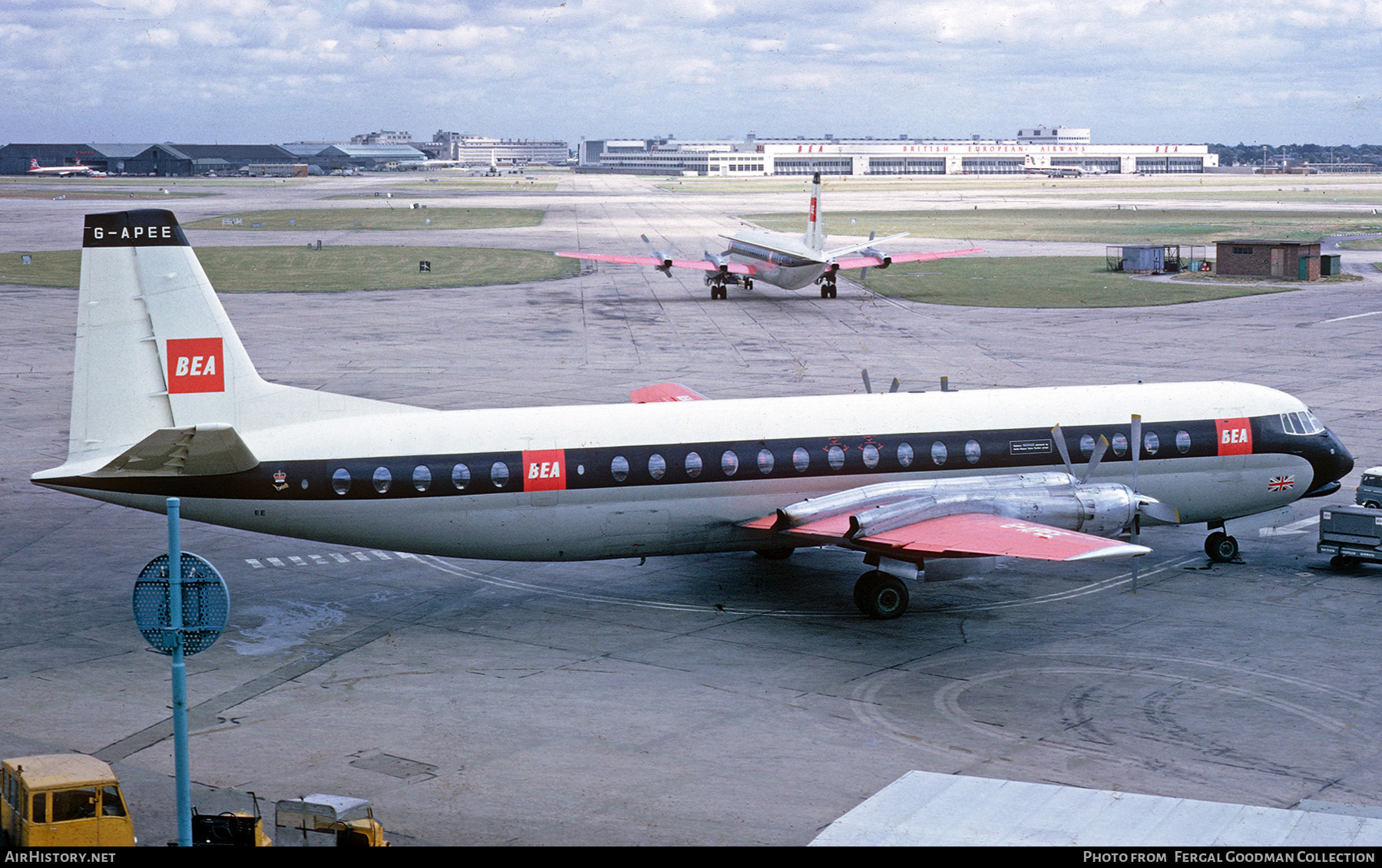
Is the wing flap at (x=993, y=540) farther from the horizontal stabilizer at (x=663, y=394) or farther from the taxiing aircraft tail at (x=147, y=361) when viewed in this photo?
the taxiing aircraft tail at (x=147, y=361)

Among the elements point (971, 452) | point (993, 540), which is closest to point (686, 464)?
point (971, 452)

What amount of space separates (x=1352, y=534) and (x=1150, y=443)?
4.72 metres

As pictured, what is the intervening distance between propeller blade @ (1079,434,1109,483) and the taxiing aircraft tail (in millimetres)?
15415

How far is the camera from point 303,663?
21.2 meters

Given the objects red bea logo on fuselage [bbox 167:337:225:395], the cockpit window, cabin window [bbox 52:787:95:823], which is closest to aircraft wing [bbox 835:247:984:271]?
the cockpit window

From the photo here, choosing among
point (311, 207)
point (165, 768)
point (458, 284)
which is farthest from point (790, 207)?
point (165, 768)

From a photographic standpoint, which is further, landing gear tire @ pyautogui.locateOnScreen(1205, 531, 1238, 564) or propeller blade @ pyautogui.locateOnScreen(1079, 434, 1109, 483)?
landing gear tire @ pyautogui.locateOnScreen(1205, 531, 1238, 564)

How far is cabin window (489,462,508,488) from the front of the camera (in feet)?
75.9

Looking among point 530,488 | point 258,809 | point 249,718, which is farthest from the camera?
point 530,488

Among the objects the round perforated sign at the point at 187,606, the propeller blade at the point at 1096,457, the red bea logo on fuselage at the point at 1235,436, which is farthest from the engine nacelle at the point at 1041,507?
the round perforated sign at the point at 187,606

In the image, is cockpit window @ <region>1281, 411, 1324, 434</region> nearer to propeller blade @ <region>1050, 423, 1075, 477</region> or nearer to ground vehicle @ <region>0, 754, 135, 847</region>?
propeller blade @ <region>1050, 423, 1075, 477</region>

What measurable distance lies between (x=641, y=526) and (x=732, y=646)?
10.4 ft

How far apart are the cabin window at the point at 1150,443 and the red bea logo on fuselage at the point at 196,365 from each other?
17840 mm

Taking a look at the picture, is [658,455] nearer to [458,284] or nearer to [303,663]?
[303,663]
